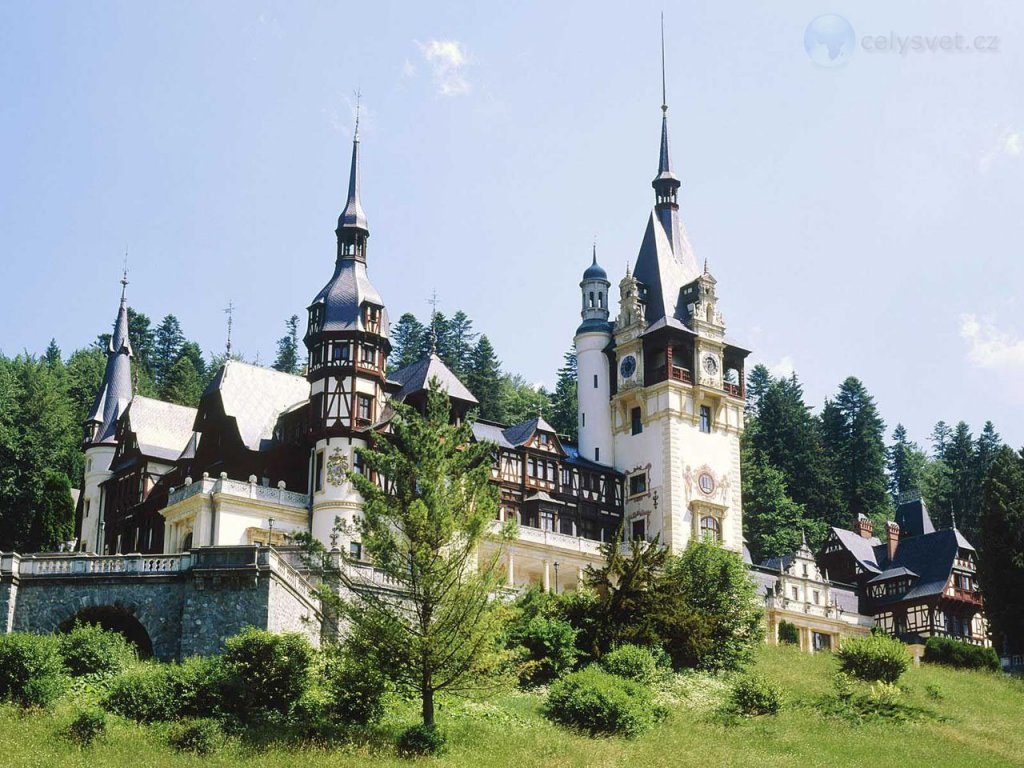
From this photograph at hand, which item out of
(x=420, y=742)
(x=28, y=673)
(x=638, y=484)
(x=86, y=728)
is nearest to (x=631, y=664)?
(x=420, y=742)

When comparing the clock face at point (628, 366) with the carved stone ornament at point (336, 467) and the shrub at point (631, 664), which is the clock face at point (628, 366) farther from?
the shrub at point (631, 664)

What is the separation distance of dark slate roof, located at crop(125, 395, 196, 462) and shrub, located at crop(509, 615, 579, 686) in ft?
88.2

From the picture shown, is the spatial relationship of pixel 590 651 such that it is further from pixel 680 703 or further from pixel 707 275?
pixel 707 275

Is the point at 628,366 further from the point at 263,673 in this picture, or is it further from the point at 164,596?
the point at 263,673

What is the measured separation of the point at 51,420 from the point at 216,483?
31.7 metres

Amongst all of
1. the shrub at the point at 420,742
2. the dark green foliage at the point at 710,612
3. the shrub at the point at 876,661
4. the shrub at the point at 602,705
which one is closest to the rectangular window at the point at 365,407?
the dark green foliage at the point at 710,612

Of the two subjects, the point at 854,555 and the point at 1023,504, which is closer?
the point at 1023,504

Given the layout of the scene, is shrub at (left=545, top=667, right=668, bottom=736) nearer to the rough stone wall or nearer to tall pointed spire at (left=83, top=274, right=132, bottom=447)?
the rough stone wall

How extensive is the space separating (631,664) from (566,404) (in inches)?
2265

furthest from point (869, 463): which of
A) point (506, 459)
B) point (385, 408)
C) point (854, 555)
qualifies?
point (385, 408)

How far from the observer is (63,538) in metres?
68.2

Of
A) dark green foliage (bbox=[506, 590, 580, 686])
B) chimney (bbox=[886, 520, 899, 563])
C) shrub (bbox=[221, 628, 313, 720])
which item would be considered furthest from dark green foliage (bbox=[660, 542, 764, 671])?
chimney (bbox=[886, 520, 899, 563])

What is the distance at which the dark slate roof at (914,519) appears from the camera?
9025 cm

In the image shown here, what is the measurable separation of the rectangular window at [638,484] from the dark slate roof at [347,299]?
54.3 ft
